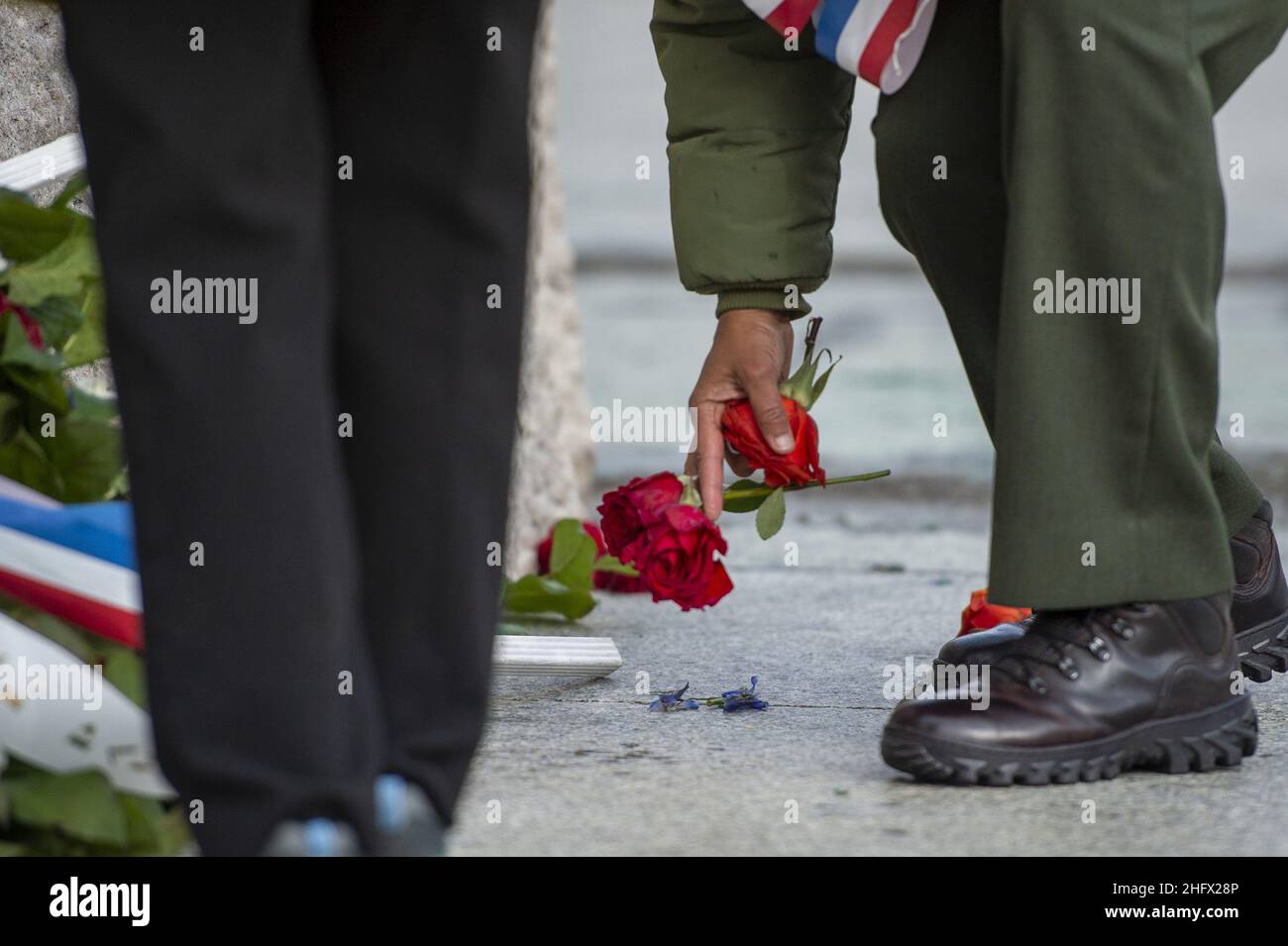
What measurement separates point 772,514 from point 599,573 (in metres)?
1.03

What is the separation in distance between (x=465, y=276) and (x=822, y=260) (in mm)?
781

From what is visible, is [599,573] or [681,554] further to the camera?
[599,573]

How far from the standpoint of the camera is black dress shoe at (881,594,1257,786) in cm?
154

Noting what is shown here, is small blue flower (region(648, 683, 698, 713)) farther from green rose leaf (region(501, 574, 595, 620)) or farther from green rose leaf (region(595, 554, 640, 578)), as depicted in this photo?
green rose leaf (region(595, 554, 640, 578))

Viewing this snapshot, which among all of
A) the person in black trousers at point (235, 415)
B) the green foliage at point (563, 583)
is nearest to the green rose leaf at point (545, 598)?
the green foliage at point (563, 583)

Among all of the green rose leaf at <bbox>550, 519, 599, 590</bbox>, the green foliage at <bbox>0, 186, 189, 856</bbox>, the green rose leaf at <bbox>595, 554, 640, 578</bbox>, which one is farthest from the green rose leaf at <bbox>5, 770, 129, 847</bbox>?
the green rose leaf at <bbox>595, 554, 640, 578</bbox>

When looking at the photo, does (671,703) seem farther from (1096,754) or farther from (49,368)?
(49,368)

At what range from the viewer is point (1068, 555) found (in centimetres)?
→ 154

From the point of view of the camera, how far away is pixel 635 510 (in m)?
1.86

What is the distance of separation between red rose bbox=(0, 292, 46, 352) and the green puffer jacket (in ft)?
2.43

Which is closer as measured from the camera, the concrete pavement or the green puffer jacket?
the concrete pavement

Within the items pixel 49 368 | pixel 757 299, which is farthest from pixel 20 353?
pixel 757 299
